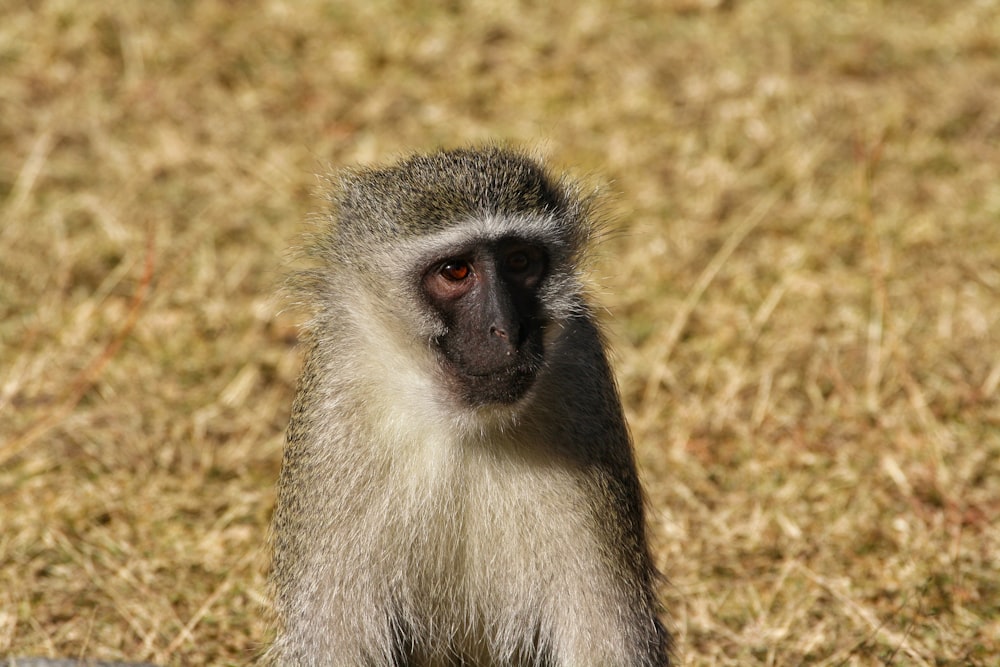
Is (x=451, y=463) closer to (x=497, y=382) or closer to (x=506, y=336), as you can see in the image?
(x=497, y=382)

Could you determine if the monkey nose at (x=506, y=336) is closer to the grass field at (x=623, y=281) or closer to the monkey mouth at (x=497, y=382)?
the monkey mouth at (x=497, y=382)

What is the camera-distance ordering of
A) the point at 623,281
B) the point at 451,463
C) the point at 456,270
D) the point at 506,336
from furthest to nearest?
the point at 623,281 < the point at 451,463 < the point at 456,270 < the point at 506,336

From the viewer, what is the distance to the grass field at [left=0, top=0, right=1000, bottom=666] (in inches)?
169

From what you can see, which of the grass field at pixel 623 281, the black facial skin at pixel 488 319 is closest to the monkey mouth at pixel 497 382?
the black facial skin at pixel 488 319

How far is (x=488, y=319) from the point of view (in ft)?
10.1

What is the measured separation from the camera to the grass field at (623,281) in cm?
429

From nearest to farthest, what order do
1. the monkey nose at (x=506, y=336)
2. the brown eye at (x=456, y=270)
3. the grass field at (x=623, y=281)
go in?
the monkey nose at (x=506, y=336) → the brown eye at (x=456, y=270) → the grass field at (x=623, y=281)

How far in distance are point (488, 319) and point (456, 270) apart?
0.18 m

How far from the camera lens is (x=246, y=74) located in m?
7.60

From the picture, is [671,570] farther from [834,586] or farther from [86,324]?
[86,324]

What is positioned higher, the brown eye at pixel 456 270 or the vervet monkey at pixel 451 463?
the brown eye at pixel 456 270

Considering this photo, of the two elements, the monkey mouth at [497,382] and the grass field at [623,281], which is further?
the grass field at [623,281]

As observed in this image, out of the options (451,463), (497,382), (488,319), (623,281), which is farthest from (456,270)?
(623,281)

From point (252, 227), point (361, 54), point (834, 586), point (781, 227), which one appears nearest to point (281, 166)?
point (252, 227)
